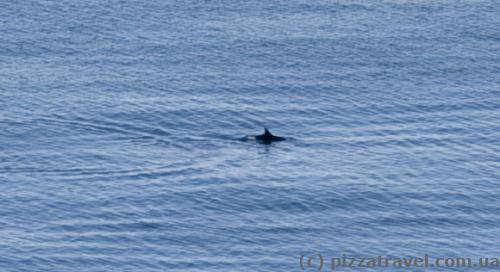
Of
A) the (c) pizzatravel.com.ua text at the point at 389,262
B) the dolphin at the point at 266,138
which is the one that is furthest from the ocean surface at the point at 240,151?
the dolphin at the point at 266,138

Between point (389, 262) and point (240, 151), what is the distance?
3402 cm

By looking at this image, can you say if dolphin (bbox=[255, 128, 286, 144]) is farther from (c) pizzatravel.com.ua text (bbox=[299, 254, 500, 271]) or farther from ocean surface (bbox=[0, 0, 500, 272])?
(c) pizzatravel.com.ua text (bbox=[299, 254, 500, 271])

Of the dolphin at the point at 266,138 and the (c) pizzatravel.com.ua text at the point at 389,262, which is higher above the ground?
the dolphin at the point at 266,138

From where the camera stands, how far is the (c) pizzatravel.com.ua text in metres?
122

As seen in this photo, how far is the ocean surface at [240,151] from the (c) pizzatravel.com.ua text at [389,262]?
21.1 inches

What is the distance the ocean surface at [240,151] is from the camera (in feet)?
414

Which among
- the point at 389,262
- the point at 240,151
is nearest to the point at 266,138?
the point at 240,151

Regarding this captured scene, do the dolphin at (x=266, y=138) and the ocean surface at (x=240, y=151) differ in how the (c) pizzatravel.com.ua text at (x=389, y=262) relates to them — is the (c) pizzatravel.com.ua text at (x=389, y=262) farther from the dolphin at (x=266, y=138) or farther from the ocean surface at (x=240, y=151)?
the dolphin at (x=266, y=138)

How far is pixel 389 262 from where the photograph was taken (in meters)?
122

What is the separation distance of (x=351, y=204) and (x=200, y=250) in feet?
65.9

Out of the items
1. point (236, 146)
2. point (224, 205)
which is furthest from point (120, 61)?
point (224, 205)

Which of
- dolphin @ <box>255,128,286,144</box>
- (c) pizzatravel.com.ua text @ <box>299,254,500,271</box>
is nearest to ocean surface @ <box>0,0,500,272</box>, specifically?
(c) pizzatravel.com.ua text @ <box>299,254,500,271</box>

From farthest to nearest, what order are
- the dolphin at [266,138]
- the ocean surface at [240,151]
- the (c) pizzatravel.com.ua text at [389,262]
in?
1. the dolphin at [266,138]
2. the ocean surface at [240,151]
3. the (c) pizzatravel.com.ua text at [389,262]

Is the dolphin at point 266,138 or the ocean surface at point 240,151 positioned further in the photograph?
the dolphin at point 266,138
